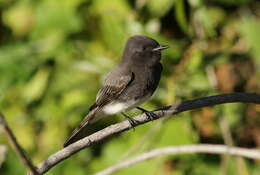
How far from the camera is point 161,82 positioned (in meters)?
4.02

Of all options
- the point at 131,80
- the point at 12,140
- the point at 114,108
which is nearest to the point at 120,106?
the point at 114,108

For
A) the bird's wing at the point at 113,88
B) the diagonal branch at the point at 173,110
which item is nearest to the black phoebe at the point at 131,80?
the bird's wing at the point at 113,88

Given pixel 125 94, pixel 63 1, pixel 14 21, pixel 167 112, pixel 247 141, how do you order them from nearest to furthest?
1. pixel 167 112
2. pixel 125 94
3. pixel 247 141
4. pixel 63 1
5. pixel 14 21

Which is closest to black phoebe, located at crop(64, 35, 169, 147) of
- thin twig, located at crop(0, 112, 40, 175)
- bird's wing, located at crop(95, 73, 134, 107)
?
bird's wing, located at crop(95, 73, 134, 107)

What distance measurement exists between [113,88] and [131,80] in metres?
0.13

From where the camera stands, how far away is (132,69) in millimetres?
3926

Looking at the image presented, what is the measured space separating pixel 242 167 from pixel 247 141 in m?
0.40

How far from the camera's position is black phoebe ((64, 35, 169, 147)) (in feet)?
12.1

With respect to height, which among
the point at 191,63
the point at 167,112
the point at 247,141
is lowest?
the point at 247,141

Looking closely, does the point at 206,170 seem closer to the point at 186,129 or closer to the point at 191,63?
the point at 186,129

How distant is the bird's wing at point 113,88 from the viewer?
380 centimetres

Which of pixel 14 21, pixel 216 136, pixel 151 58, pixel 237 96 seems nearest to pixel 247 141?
pixel 216 136

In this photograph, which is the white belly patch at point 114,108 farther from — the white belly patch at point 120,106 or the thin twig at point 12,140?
the thin twig at point 12,140

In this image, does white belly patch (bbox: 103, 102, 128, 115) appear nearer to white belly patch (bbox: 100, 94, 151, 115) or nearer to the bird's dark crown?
white belly patch (bbox: 100, 94, 151, 115)
